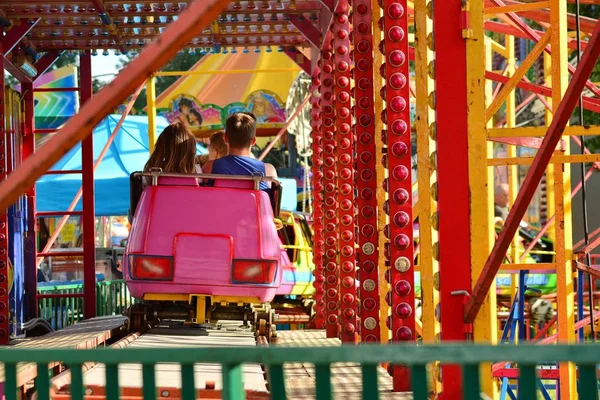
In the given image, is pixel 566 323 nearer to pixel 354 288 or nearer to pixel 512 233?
pixel 354 288

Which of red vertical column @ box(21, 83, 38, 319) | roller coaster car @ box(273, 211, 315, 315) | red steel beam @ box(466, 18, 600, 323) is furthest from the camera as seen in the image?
roller coaster car @ box(273, 211, 315, 315)

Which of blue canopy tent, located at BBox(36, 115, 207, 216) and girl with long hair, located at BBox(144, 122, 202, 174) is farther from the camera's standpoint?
blue canopy tent, located at BBox(36, 115, 207, 216)

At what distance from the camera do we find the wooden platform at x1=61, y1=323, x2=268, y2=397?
4.84m

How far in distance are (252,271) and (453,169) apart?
327cm

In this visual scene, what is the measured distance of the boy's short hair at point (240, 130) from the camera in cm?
870

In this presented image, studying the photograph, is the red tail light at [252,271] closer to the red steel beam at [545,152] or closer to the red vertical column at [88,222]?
the red steel beam at [545,152]

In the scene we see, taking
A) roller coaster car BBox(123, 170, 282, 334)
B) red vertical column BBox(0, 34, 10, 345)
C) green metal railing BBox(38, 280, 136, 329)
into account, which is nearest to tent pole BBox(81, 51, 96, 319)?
green metal railing BBox(38, 280, 136, 329)

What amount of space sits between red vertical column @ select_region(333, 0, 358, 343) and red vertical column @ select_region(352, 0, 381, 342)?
1.66 metres

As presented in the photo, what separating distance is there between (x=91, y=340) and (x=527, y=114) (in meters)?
28.0

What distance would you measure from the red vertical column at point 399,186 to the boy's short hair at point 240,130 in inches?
87.4

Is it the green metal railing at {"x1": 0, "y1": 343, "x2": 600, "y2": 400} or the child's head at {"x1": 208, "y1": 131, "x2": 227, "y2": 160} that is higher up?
the child's head at {"x1": 208, "y1": 131, "x2": 227, "y2": 160}

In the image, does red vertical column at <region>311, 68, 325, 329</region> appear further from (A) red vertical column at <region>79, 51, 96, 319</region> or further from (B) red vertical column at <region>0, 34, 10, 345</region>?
(B) red vertical column at <region>0, 34, 10, 345</region>

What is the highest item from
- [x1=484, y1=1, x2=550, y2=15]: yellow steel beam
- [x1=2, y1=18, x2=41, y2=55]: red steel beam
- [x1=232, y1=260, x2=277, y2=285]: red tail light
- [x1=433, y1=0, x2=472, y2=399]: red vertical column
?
A: [x1=2, y1=18, x2=41, y2=55]: red steel beam

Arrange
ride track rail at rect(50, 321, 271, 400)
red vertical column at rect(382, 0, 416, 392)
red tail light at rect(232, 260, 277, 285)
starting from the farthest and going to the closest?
1. red tail light at rect(232, 260, 277, 285)
2. red vertical column at rect(382, 0, 416, 392)
3. ride track rail at rect(50, 321, 271, 400)
